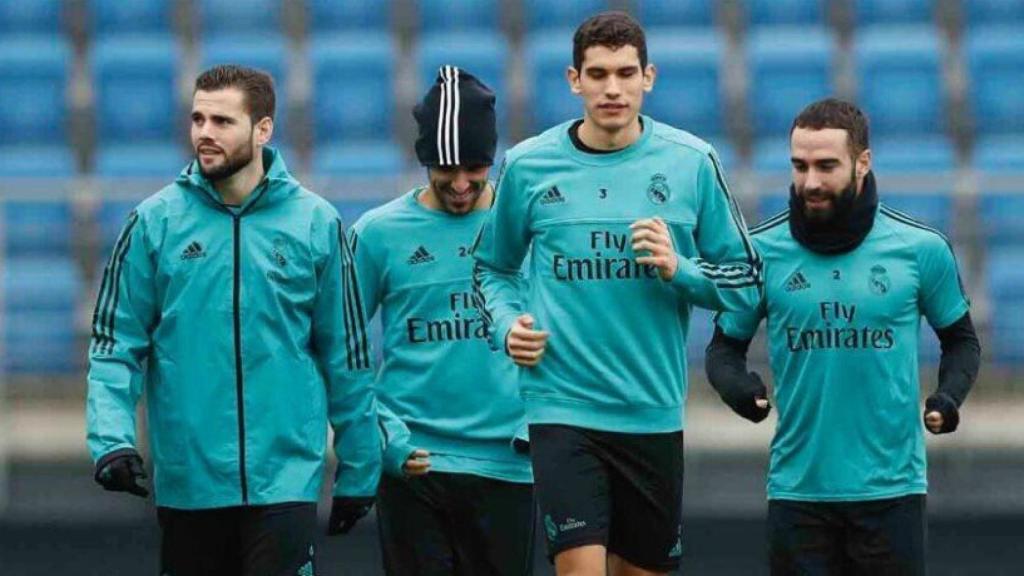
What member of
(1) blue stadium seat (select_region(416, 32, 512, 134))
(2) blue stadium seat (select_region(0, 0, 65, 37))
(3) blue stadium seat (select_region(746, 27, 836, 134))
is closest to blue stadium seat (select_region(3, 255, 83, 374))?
(2) blue stadium seat (select_region(0, 0, 65, 37))

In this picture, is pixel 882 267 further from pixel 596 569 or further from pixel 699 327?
pixel 699 327

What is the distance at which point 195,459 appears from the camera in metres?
6.31

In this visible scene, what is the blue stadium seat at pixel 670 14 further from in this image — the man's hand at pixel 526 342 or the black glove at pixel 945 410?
the man's hand at pixel 526 342

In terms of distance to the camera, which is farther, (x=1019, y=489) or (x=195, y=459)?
(x=1019, y=489)

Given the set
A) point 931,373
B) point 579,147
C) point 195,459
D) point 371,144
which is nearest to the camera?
point 195,459

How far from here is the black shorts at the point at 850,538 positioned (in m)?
7.03

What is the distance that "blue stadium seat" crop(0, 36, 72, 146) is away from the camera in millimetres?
15320

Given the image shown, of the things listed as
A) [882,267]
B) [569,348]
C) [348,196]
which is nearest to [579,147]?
[569,348]

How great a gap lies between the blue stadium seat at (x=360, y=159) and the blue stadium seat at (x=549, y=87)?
937mm

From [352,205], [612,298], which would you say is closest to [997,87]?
[352,205]

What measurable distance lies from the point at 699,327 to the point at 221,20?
4.42 meters

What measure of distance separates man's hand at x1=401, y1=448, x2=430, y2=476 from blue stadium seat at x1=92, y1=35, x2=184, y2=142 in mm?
8350

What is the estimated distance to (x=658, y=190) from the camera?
6707 millimetres

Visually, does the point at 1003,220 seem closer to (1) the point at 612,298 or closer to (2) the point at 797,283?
(2) the point at 797,283
